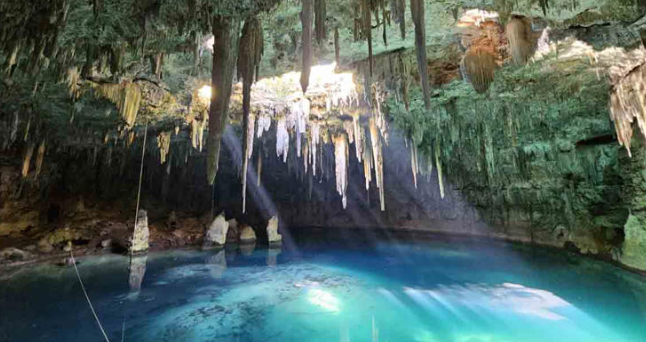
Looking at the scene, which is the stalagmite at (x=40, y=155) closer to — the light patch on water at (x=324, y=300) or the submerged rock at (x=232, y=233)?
the submerged rock at (x=232, y=233)

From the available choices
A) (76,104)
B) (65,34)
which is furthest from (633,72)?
(76,104)

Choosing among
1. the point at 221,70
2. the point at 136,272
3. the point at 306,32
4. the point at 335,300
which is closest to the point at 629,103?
the point at 306,32

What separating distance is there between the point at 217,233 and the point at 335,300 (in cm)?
851

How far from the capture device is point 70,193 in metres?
14.4

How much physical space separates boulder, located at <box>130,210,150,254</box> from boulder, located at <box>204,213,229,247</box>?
2.27 m

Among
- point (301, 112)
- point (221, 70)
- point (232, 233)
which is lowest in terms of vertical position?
point (232, 233)

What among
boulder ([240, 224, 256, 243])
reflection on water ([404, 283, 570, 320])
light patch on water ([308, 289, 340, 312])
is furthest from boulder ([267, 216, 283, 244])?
reflection on water ([404, 283, 570, 320])

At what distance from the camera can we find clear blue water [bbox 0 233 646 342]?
5.24 metres

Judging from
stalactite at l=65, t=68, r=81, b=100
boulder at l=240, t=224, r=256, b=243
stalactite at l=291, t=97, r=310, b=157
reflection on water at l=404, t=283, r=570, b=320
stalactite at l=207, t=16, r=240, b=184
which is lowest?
reflection on water at l=404, t=283, r=570, b=320

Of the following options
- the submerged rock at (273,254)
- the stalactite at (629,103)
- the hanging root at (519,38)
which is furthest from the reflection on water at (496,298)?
the submerged rock at (273,254)

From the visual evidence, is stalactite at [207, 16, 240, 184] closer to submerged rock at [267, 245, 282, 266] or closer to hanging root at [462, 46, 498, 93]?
hanging root at [462, 46, 498, 93]

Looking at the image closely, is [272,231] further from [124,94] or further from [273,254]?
[124,94]

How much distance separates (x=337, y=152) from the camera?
36.8 ft

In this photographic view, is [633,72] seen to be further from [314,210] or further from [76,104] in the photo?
[314,210]
